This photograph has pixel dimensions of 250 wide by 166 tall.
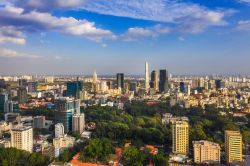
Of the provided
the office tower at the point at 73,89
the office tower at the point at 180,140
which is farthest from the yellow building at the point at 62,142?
the office tower at the point at 73,89

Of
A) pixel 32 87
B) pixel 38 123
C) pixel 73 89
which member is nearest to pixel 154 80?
pixel 73 89

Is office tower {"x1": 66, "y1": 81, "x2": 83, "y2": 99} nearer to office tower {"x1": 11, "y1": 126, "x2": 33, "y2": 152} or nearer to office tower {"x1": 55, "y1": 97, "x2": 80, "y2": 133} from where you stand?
office tower {"x1": 55, "y1": 97, "x2": 80, "y2": 133}

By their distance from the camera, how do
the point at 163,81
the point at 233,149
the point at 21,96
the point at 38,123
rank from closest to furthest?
the point at 233,149 → the point at 38,123 → the point at 21,96 → the point at 163,81

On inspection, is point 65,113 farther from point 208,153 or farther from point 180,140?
point 208,153

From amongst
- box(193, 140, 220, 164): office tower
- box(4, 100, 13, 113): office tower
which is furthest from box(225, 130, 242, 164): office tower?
box(4, 100, 13, 113): office tower

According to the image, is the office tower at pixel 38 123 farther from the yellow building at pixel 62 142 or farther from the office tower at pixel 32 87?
the office tower at pixel 32 87
